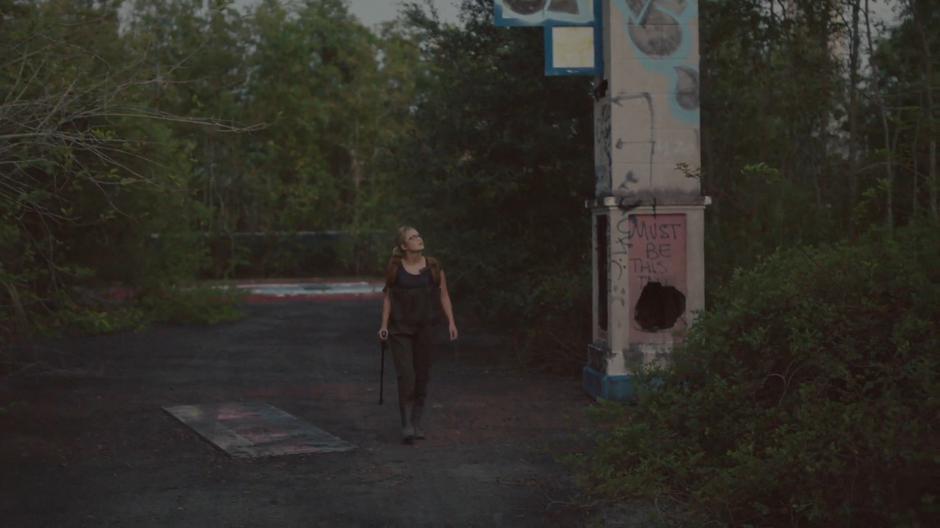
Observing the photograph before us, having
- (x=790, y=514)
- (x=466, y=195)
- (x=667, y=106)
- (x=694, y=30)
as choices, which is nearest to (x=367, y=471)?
(x=790, y=514)

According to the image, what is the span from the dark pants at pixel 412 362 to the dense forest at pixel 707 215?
7.01ft

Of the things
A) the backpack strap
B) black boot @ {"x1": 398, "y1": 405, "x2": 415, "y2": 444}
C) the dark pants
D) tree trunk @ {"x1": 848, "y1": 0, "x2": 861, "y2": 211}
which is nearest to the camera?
black boot @ {"x1": 398, "y1": 405, "x2": 415, "y2": 444}

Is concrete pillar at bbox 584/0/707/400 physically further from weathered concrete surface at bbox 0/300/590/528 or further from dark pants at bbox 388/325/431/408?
dark pants at bbox 388/325/431/408

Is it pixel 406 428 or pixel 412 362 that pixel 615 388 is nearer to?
pixel 412 362

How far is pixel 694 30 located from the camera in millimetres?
12359

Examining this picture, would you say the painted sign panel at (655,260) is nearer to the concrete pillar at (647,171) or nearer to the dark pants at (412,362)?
the concrete pillar at (647,171)

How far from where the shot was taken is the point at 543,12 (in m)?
12.2

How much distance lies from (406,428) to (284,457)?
115cm

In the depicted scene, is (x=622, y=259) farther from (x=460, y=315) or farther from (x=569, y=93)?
(x=460, y=315)

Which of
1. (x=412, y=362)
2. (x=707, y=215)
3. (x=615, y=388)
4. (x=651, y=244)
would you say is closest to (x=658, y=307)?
(x=651, y=244)

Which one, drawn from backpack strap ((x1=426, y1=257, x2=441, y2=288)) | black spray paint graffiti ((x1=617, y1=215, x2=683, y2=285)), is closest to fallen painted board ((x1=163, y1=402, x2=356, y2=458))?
backpack strap ((x1=426, y1=257, x2=441, y2=288))

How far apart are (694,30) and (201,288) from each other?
44.6ft

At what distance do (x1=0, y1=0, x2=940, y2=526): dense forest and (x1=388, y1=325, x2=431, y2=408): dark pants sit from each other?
2.14m

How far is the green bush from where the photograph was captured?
5.91 m
